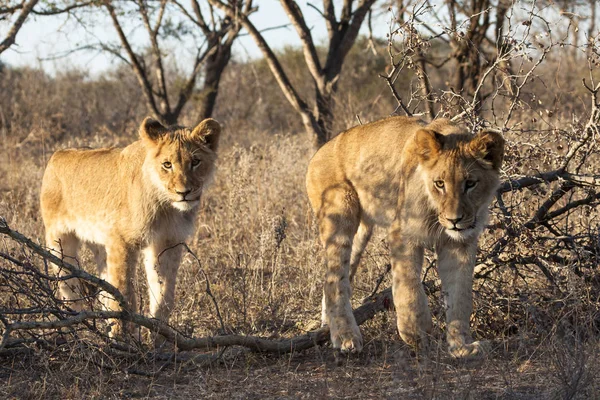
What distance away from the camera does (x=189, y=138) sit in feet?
17.5

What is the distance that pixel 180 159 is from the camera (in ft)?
17.0

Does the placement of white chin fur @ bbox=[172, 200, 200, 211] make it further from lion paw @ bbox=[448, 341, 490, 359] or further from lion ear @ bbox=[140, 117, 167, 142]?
lion paw @ bbox=[448, 341, 490, 359]

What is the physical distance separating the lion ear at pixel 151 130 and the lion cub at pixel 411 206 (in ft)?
3.37

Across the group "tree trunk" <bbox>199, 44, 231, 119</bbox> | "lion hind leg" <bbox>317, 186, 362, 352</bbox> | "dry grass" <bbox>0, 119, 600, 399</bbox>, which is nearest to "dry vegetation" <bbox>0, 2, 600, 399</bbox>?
"dry grass" <bbox>0, 119, 600, 399</bbox>

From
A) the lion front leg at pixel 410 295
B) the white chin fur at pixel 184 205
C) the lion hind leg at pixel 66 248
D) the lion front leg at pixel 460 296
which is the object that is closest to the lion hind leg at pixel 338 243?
the lion front leg at pixel 410 295

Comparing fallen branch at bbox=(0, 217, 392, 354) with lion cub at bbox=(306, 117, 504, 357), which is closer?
fallen branch at bbox=(0, 217, 392, 354)

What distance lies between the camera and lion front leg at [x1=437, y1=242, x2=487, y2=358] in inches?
175

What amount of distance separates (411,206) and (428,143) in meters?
0.37

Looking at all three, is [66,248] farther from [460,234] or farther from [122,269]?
[460,234]

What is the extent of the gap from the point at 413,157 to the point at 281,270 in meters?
2.18

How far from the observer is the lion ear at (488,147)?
4195 mm

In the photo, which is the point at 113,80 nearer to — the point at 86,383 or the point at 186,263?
the point at 186,263

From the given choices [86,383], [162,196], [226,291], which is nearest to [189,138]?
[162,196]

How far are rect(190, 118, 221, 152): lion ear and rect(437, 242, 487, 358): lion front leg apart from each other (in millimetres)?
1739
